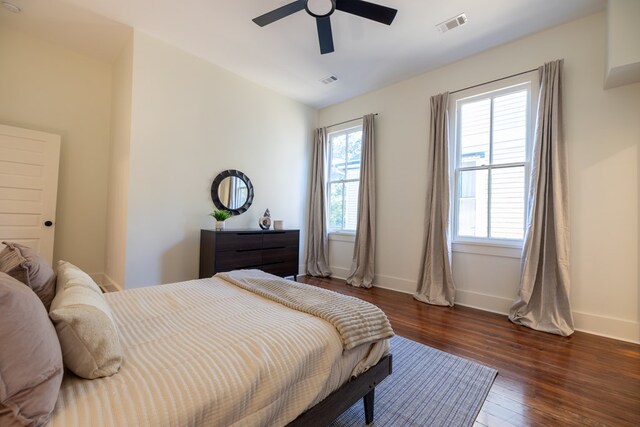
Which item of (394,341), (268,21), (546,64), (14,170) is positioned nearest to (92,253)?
(14,170)

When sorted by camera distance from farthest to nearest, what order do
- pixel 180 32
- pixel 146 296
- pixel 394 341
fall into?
pixel 180 32
pixel 394 341
pixel 146 296

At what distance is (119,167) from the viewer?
3.54m

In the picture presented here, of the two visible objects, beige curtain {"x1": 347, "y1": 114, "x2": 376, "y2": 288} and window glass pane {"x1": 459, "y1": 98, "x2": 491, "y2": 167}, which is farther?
beige curtain {"x1": 347, "y1": 114, "x2": 376, "y2": 288}

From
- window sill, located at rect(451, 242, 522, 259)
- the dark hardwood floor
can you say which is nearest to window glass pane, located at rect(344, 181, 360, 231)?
window sill, located at rect(451, 242, 522, 259)

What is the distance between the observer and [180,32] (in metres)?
3.22

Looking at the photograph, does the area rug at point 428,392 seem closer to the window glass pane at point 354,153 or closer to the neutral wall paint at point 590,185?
the neutral wall paint at point 590,185

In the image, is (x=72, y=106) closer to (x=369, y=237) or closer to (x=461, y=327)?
(x=369, y=237)

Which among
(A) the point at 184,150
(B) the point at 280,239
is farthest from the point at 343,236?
(A) the point at 184,150

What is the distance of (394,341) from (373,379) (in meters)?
1.06

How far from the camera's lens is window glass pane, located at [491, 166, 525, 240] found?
311 centimetres

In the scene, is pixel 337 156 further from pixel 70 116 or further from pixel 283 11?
pixel 70 116

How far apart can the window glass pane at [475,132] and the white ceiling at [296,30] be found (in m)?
0.66

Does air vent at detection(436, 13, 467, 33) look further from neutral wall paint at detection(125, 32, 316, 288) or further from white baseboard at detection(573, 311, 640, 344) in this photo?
white baseboard at detection(573, 311, 640, 344)

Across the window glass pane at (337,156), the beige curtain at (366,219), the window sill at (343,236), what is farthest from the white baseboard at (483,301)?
the window glass pane at (337,156)
